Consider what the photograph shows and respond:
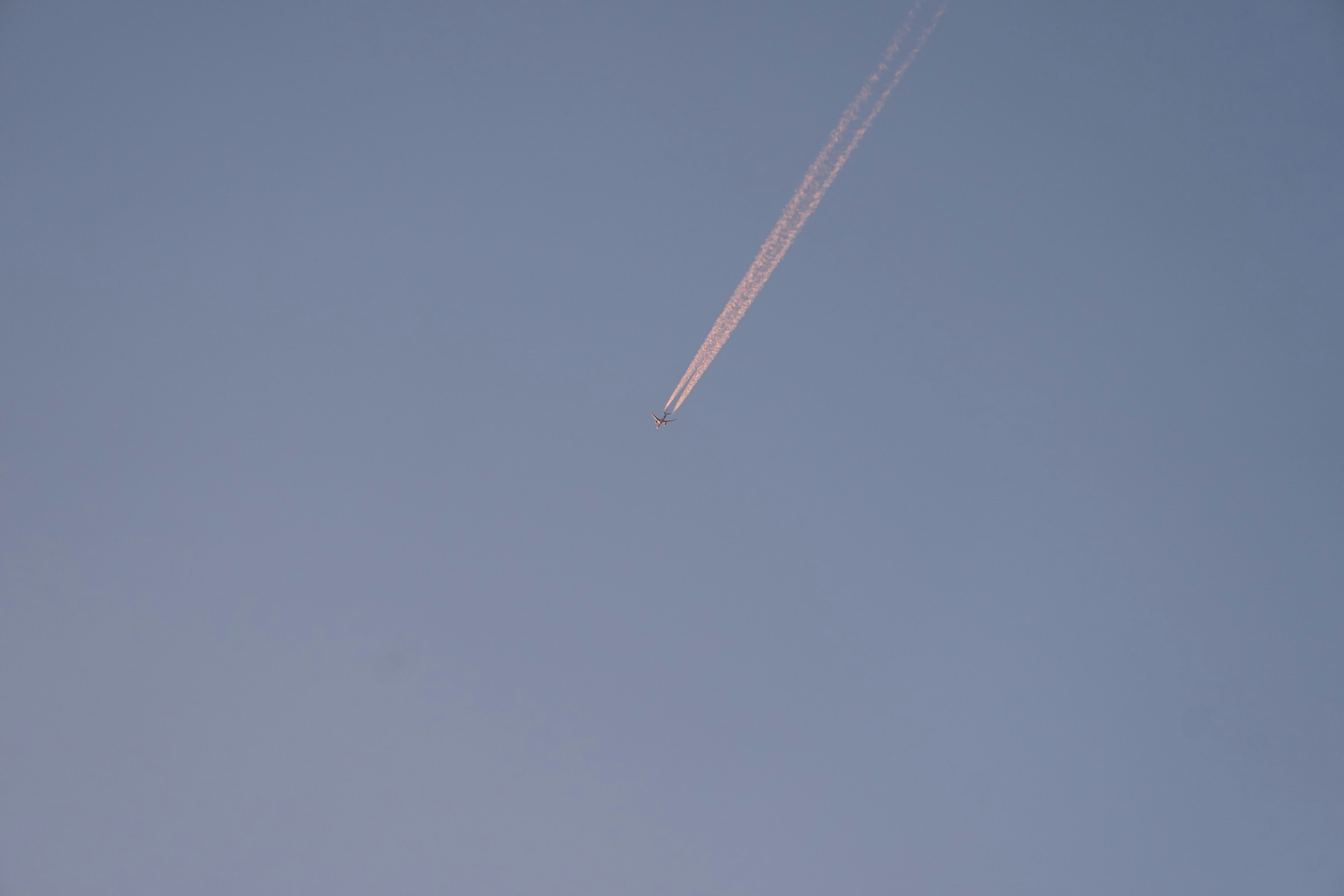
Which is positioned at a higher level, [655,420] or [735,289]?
[735,289]

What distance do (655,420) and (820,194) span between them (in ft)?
31.9

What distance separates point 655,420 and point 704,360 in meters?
2.77

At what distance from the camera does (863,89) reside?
2133 cm

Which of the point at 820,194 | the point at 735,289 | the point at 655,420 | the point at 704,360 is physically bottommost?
the point at 655,420

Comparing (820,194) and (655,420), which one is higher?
(820,194)

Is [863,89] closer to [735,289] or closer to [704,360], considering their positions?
[735,289]

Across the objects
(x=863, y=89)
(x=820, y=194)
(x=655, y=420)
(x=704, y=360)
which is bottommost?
(x=655, y=420)

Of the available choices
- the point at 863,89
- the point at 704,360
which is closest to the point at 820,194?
the point at 863,89

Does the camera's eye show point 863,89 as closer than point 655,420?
Yes

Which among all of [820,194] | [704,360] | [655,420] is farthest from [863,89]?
[655,420]

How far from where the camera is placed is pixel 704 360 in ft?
73.8

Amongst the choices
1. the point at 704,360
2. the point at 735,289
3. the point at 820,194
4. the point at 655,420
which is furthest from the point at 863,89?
the point at 655,420

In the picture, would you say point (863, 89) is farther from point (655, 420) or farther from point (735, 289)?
point (655, 420)

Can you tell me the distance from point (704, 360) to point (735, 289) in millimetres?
2702
